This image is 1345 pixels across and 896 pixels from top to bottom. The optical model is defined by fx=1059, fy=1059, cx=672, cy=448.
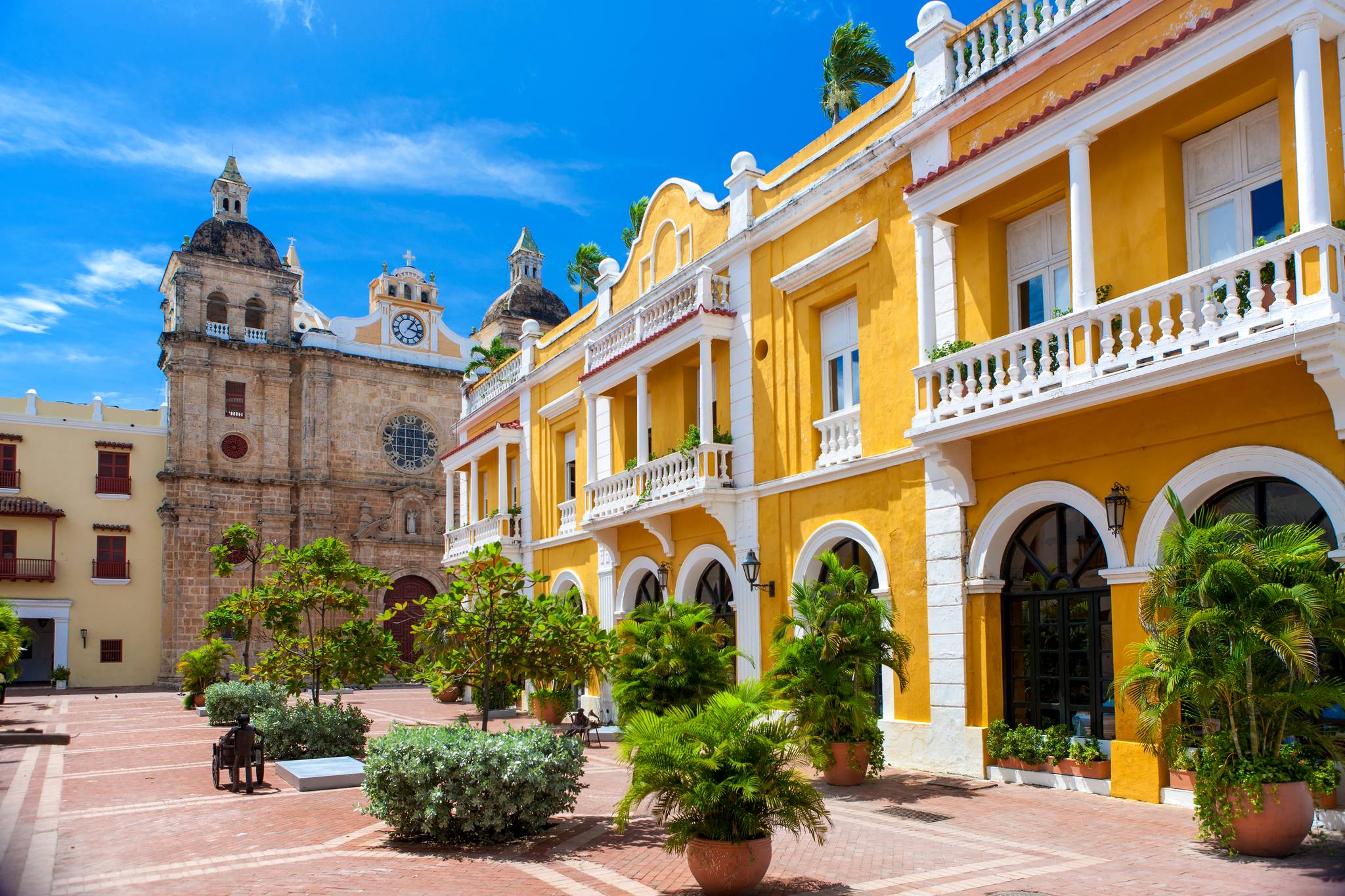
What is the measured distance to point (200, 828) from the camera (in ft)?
34.8

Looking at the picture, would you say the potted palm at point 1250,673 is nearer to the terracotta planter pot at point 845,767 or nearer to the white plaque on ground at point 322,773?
the terracotta planter pot at point 845,767

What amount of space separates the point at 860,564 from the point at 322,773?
316 inches

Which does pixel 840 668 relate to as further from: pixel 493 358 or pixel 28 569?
pixel 28 569

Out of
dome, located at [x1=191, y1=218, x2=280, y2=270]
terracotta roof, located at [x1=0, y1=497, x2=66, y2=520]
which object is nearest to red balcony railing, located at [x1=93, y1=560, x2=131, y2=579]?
terracotta roof, located at [x1=0, y1=497, x2=66, y2=520]

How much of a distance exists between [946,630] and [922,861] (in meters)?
5.09

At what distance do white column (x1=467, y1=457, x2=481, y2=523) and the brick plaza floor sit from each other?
16.9 m

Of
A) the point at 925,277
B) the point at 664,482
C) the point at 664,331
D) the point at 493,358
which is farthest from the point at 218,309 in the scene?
the point at 925,277

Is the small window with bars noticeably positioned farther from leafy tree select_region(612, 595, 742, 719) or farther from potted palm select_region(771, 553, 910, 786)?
potted palm select_region(771, 553, 910, 786)

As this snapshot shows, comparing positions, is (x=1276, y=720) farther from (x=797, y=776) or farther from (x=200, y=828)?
(x=200, y=828)

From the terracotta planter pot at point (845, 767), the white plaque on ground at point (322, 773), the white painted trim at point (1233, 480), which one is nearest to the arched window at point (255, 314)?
the white plaque on ground at point (322, 773)

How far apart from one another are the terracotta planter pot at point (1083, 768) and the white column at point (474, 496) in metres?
20.9

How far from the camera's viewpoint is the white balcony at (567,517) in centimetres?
2503

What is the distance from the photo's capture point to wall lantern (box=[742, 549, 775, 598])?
656 inches

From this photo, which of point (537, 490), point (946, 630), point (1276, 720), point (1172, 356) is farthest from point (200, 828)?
point (537, 490)
